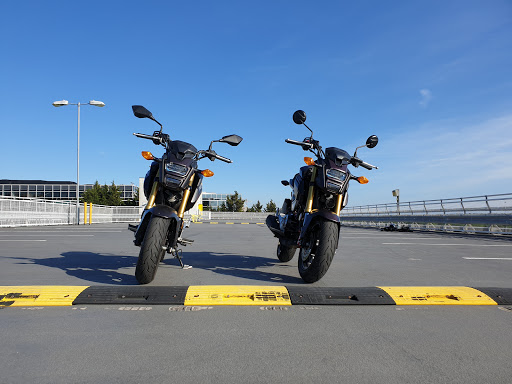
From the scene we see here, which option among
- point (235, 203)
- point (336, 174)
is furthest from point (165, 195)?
point (235, 203)

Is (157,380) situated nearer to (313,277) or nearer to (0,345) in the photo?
(0,345)

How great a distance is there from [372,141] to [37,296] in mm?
4446

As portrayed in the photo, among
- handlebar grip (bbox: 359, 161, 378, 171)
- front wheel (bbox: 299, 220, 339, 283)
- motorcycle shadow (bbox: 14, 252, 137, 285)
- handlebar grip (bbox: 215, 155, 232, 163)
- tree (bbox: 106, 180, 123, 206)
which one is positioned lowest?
motorcycle shadow (bbox: 14, 252, 137, 285)

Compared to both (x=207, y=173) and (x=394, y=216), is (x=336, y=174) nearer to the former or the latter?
(x=207, y=173)

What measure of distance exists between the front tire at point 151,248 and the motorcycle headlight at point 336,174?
205cm

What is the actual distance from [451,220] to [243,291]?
1659cm

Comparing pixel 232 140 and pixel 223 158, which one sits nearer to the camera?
pixel 232 140

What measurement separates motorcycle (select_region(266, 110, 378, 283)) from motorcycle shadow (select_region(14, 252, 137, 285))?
2.13 meters

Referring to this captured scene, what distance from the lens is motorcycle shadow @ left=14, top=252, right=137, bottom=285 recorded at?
4.76m

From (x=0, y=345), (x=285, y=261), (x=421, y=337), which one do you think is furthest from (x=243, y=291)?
(x=285, y=261)

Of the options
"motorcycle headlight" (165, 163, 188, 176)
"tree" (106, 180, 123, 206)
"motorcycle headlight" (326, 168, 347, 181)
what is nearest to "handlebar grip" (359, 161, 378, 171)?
"motorcycle headlight" (326, 168, 347, 181)

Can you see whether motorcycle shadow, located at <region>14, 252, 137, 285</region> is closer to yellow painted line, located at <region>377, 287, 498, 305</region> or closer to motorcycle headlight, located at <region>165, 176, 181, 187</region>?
motorcycle headlight, located at <region>165, 176, 181, 187</region>

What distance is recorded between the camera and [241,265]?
20.1 feet

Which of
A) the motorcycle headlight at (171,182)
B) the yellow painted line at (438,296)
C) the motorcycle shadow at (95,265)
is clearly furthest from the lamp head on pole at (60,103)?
the yellow painted line at (438,296)
